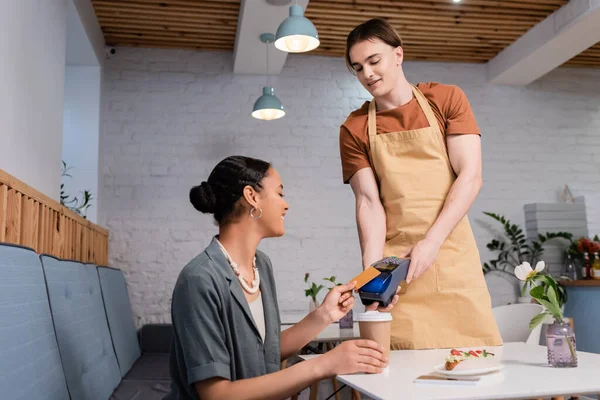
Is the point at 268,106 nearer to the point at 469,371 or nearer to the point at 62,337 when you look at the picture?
the point at 62,337

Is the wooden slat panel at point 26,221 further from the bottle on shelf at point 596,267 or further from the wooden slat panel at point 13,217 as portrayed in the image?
the bottle on shelf at point 596,267

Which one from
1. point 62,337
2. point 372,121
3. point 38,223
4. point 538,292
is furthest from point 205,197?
point 38,223

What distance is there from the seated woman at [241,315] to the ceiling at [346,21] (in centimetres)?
369

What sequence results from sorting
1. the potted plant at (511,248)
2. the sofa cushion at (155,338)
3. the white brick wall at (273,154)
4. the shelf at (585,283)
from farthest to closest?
the potted plant at (511,248) < the white brick wall at (273,154) < the sofa cushion at (155,338) < the shelf at (585,283)

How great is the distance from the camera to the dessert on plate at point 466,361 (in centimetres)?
119

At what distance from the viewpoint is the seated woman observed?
48.0 inches

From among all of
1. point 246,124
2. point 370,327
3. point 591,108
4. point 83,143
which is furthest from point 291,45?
point 591,108

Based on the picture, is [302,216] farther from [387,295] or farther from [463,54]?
[387,295]

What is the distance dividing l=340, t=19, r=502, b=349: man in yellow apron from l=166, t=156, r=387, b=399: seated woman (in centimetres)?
31

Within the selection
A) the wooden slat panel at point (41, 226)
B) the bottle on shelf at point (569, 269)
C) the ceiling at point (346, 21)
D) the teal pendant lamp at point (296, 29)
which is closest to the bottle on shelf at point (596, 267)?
the bottle on shelf at point (569, 269)

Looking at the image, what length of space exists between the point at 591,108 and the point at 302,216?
3401 mm

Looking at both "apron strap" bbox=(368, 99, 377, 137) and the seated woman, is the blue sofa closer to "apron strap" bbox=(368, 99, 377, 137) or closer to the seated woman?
the seated woman

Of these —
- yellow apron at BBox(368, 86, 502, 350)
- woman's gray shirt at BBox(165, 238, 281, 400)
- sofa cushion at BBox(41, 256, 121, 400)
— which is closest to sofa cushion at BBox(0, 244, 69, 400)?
sofa cushion at BBox(41, 256, 121, 400)

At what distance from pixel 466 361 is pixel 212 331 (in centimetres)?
54
